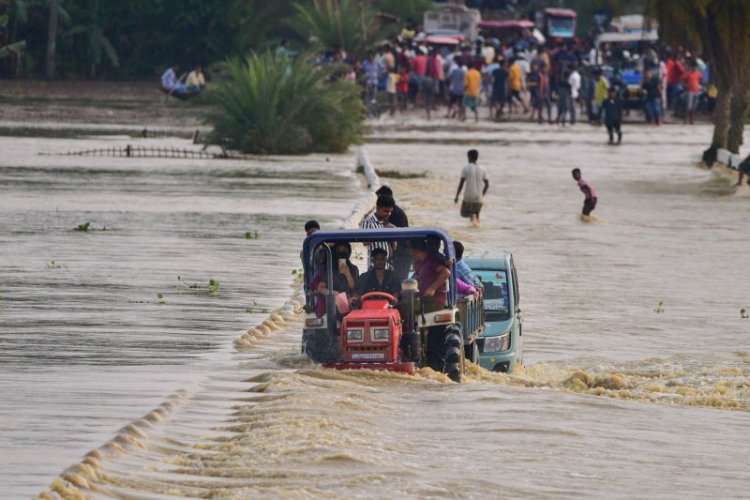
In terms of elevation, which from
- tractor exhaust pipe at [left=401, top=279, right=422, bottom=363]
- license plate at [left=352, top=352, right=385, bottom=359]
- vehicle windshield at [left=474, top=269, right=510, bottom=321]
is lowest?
vehicle windshield at [left=474, top=269, right=510, bottom=321]

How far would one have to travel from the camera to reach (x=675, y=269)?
2770 centimetres

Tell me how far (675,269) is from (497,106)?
34.7 meters

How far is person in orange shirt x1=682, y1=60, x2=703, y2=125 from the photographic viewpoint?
2298 inches

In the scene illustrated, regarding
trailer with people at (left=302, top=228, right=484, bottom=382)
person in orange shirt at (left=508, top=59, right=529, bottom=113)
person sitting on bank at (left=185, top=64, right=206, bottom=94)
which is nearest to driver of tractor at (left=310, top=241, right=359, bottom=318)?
trailer with people at (left=302, top=228, right=484, bottom=382)

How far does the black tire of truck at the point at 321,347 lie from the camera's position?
1505 cm

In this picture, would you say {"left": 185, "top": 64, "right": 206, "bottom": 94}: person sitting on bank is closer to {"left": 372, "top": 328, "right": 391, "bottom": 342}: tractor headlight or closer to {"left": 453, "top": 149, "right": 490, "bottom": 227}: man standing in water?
{"left": 453, "top": 149, "right": 490, "bottom": 227}: man standing in water

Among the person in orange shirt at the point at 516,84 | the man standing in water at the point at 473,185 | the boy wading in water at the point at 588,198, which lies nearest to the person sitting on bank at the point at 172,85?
the person in orange shirt at the point at 516,84

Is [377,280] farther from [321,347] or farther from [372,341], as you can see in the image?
[372,341]

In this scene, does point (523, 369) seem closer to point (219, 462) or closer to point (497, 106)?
point (219, 462)

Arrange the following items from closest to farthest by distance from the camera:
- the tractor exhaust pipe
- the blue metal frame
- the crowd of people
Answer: the tractor exhaust pipe < the blue metal frame < the crowd of people

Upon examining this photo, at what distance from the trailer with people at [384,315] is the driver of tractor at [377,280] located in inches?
4.3

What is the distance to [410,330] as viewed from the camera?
1501 cm

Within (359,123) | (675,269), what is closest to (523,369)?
(675,269)

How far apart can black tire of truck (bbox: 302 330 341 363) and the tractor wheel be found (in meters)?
1.55
